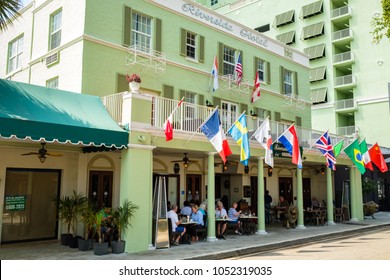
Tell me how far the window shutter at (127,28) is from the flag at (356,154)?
41.1 ft

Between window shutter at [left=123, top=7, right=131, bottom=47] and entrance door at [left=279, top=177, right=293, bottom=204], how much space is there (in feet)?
47.9

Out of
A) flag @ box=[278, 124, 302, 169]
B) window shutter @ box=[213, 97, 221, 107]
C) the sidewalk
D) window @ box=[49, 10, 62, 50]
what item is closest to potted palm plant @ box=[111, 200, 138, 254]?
the sidewalk

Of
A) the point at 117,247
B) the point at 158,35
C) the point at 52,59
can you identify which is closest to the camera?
the point at 117,247

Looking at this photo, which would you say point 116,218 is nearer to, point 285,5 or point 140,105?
point 140,105

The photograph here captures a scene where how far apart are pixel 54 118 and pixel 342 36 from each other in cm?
3560

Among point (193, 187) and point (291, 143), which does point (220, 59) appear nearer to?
point (291, 143)

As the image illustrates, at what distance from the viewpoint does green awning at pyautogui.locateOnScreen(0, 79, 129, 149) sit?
1049 cm

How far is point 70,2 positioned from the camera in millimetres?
16375

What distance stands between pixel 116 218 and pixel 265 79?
14.6 m

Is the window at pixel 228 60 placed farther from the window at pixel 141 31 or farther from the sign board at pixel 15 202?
the sign board at pixel 15 202

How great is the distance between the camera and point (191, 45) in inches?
774

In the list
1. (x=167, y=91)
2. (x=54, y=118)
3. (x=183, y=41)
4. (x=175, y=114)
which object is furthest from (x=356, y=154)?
(x=54, y=118)

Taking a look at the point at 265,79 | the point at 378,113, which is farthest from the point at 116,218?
the point at 378,113

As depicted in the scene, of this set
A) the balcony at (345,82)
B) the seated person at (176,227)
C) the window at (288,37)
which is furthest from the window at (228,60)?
the window at (288,37)
